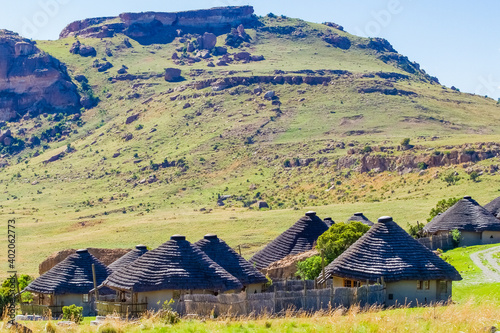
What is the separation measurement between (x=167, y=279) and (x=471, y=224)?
82.8 feet

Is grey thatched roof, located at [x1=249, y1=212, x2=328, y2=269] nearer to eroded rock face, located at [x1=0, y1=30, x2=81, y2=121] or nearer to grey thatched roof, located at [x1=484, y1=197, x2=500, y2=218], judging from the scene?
grey thatched roof, located at [x1=484, y1=197, x2=500, y2=218]

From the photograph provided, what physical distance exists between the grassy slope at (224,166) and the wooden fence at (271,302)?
36.1 m

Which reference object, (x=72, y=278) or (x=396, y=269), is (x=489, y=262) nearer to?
(x=396, y=269)

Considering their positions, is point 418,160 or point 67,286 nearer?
point 67,286

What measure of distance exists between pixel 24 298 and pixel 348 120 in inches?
3493

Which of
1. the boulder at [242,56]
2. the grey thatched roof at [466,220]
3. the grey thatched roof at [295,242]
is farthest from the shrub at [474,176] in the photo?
the boulder at [242,56]

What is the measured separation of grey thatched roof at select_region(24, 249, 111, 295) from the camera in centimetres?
3030

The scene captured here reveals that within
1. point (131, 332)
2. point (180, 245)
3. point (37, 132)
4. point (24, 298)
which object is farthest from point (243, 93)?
point (131, 332)

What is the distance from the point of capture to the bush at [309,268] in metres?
29.6

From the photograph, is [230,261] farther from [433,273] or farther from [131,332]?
[131,332]

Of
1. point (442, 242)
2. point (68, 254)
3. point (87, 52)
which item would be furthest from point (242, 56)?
point (442, 242)

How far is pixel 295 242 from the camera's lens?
117 feet

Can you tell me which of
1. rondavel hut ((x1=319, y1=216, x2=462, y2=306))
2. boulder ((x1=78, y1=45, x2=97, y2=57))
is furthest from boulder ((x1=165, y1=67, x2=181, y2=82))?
rondavel hut ((x1=319, y1=216, x2=462, y2=306))

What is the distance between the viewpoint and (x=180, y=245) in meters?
25.2
